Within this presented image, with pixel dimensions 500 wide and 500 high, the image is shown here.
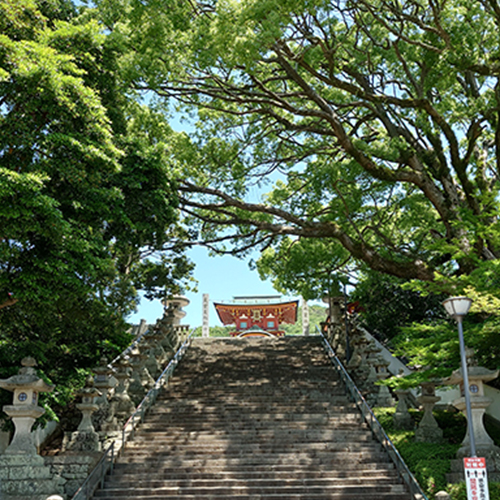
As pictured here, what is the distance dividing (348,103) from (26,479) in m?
12.2

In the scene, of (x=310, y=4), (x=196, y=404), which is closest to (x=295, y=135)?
(x=310, y=4)

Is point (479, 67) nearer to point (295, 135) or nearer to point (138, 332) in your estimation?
point (295, 135)

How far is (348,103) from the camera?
15172mm

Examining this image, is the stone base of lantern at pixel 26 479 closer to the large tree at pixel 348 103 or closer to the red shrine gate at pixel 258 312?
the large tree at pixel 348 103

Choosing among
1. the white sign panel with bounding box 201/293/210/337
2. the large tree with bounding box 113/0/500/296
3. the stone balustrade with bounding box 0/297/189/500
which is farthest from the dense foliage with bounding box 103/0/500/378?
the white sign panel with bounding box 201/293/210/337

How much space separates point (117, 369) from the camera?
15.2 meters

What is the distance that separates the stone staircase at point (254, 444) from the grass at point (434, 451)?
493 millimetres

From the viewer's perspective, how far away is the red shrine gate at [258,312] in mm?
33719

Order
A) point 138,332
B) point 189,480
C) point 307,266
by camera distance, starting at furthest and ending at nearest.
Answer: point 138,332 < point 307,266 < point 189,480

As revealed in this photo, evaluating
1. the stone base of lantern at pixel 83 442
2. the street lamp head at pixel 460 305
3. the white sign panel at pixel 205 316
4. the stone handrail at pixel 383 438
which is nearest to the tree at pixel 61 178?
the stone base of lantern at pixel 83 442

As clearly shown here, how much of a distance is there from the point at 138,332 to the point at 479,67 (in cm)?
1545

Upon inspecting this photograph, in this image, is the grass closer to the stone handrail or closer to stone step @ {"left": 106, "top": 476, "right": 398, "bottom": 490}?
the stone handrail

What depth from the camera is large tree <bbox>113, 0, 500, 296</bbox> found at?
11977 mm

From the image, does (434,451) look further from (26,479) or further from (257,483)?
(26,479)
